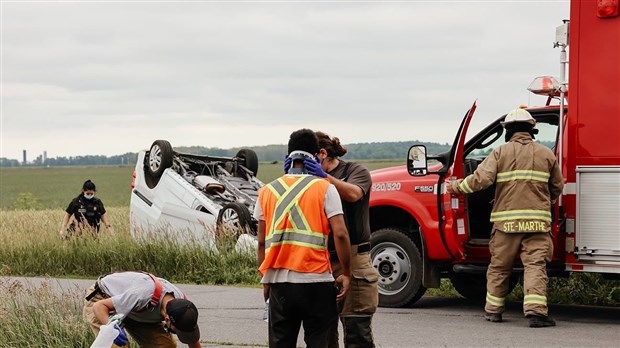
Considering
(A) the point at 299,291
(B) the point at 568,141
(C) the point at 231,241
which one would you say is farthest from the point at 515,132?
(C) the point at 231,241

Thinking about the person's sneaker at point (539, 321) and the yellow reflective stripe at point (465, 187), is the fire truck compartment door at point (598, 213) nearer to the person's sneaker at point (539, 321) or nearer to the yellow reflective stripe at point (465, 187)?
the person's sneaker at point (539, 321)

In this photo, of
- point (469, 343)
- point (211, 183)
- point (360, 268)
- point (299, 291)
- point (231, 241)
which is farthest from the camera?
point (211, 183)

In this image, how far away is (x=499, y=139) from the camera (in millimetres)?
10812

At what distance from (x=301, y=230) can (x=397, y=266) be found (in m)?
4.65

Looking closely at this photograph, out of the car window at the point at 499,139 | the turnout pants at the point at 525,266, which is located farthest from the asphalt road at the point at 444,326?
the car window at the point at 499,139

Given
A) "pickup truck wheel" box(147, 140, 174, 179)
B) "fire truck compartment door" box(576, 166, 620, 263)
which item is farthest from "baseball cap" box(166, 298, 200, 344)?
"pickup truck wheel" box(147, 140, 174, 179)

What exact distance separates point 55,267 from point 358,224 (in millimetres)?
9261

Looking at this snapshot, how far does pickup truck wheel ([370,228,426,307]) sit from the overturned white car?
4.72 metres

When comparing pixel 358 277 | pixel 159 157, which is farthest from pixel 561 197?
pixel 159 157

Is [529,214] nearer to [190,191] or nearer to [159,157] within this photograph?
[190,191]

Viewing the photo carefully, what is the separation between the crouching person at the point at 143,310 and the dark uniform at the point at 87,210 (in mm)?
10217

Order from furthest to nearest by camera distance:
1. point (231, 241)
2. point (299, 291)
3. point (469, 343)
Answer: point (231, 241) < point (469, 343) < point (299, 291)

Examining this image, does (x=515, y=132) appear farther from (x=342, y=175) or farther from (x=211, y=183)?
(x=211, y=183)

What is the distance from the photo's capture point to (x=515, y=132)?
10.1m
